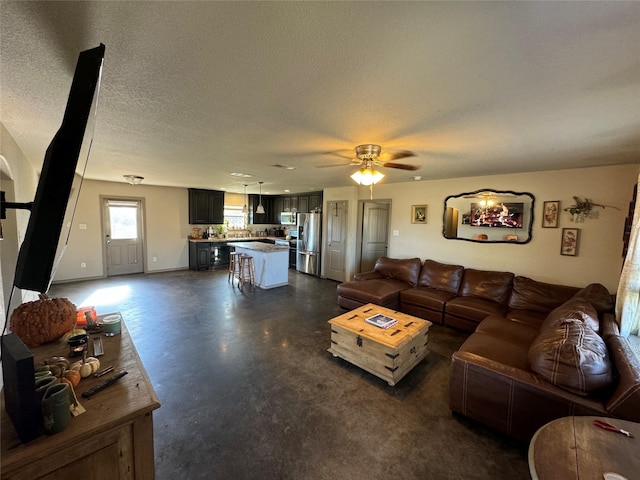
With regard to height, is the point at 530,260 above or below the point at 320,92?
below

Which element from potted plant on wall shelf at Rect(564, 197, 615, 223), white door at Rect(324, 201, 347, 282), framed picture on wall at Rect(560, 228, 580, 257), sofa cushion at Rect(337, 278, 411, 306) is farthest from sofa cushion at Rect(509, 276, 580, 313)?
white door at Rect(324, 201, 347, 282)

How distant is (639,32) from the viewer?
0.99 meters

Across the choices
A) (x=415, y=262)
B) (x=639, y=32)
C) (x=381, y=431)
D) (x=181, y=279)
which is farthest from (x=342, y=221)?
(x=639, y=32)

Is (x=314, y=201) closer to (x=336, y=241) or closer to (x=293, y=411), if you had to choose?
(x=336, y=241)

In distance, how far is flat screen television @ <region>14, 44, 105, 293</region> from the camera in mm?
822

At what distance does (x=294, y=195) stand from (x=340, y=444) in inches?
273

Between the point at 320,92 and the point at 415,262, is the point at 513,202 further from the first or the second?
the point at 320,92

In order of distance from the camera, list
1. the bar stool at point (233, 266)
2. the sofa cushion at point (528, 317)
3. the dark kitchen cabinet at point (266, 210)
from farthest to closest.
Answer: the dark kitchen cabinet at point (266, 210) < the bar stool at point (233, 266) < the sofa cushion at point (528, 317)

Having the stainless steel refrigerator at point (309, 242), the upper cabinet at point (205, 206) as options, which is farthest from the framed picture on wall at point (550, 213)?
the upper cabinet at point (205, 206)

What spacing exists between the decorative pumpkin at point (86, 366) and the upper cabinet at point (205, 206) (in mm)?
6680

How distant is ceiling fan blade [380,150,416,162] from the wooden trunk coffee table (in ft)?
6.27

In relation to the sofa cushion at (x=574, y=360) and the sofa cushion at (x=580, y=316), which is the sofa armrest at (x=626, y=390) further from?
the sofa cushion at (x=580, y=316)

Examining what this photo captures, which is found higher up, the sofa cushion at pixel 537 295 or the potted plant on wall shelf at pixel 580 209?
the potted plant on wall shelf at pixel 580 209

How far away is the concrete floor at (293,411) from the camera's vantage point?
5.50ft
